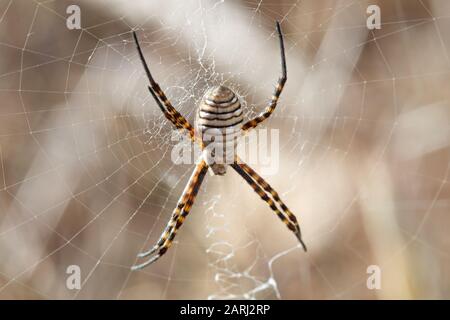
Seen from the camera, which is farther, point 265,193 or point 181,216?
point 265,193

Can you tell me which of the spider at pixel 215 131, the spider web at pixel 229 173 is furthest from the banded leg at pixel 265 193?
the spider web at pixel 229 173

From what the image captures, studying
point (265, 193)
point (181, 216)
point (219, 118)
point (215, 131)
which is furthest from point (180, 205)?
point (219, 118)

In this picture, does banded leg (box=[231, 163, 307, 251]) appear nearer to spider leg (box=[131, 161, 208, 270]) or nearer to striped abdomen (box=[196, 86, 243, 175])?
spider leg (box=[131, 161, 208, 270])

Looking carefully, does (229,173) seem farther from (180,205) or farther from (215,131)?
(215,131)

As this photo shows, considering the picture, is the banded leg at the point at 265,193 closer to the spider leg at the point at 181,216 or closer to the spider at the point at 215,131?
the spider at the point at 215,131

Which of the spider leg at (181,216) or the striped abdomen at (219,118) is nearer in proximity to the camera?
the striped abdomen at (219,118)

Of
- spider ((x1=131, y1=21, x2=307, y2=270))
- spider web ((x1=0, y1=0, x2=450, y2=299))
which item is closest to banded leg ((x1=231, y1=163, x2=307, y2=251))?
spider ((x1=131, y1=21, x2=307, y2=270))

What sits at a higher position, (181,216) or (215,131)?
(215,131)
